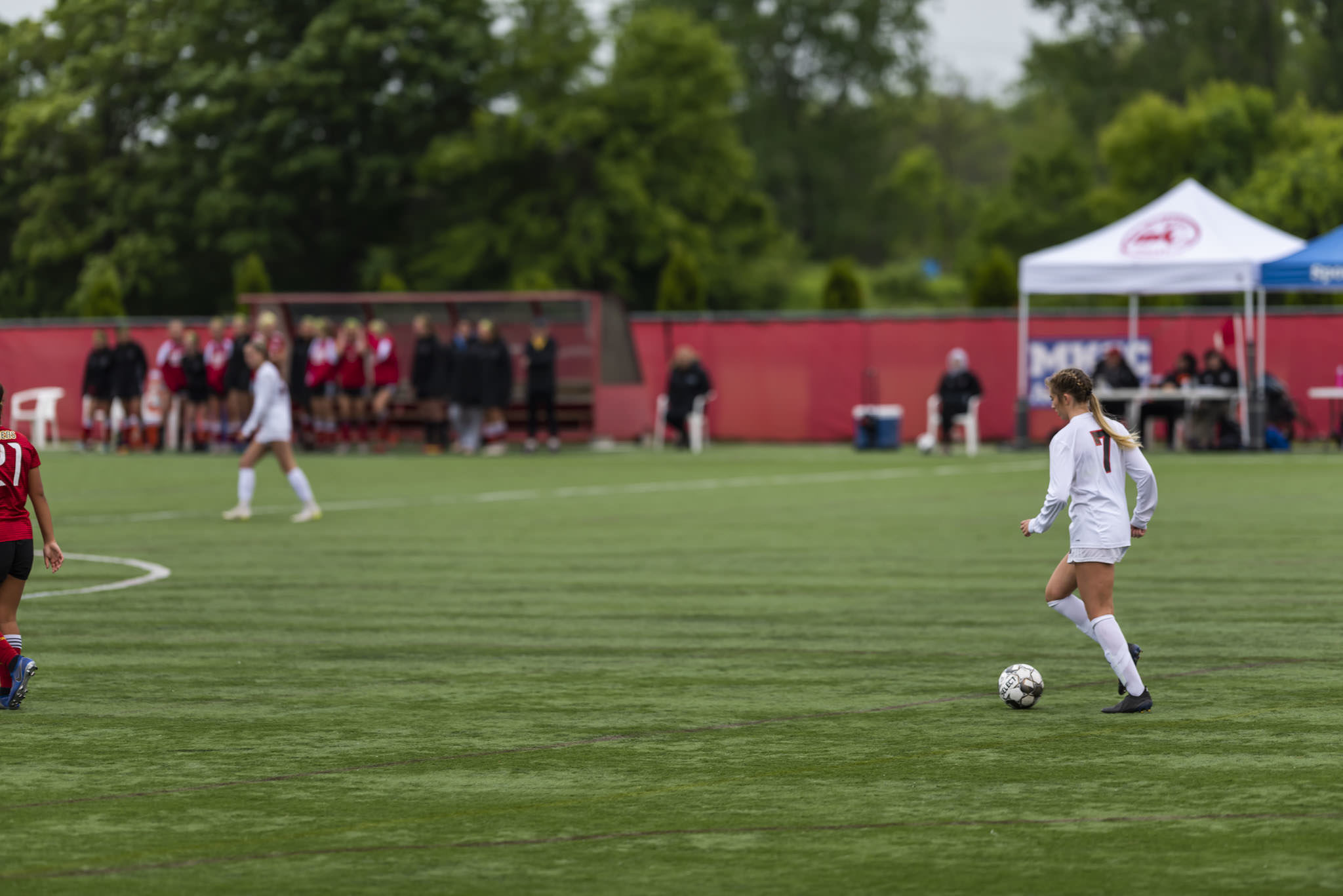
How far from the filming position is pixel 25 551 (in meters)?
8.22

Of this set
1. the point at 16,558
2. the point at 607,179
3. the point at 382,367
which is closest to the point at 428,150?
the point at 607,179

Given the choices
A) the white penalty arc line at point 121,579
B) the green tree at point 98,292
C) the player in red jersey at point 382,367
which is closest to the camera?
the white penalty arc line at point 121,579

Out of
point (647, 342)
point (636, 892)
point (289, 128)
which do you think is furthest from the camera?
point (289, 128)

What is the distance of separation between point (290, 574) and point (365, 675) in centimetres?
483

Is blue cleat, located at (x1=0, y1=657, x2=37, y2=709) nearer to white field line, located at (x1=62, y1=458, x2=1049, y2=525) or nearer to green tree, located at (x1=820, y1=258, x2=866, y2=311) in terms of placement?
white field line, located at (x1=62, y1=458, x2=1049, y2=525)

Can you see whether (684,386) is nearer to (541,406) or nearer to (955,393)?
(541,406)

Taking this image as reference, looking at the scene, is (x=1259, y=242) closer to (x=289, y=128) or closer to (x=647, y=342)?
(x=647, y=342)

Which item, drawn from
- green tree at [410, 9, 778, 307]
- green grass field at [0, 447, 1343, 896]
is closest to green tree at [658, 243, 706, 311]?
green tree at [410, 9, 778, 307]

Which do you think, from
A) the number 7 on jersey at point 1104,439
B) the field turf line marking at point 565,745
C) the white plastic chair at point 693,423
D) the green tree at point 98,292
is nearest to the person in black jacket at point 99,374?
the white plastic chair at point 693,423

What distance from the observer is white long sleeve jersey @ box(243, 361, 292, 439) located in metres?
18.0

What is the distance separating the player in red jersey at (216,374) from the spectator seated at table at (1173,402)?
48.5 ft

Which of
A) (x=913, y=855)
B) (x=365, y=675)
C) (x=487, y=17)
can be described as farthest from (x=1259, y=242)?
(x=487, y=17)

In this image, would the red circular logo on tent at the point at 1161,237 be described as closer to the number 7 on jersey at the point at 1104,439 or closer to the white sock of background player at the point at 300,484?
the white sock of background player at the point at 300,484

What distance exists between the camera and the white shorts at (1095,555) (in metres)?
8.02
